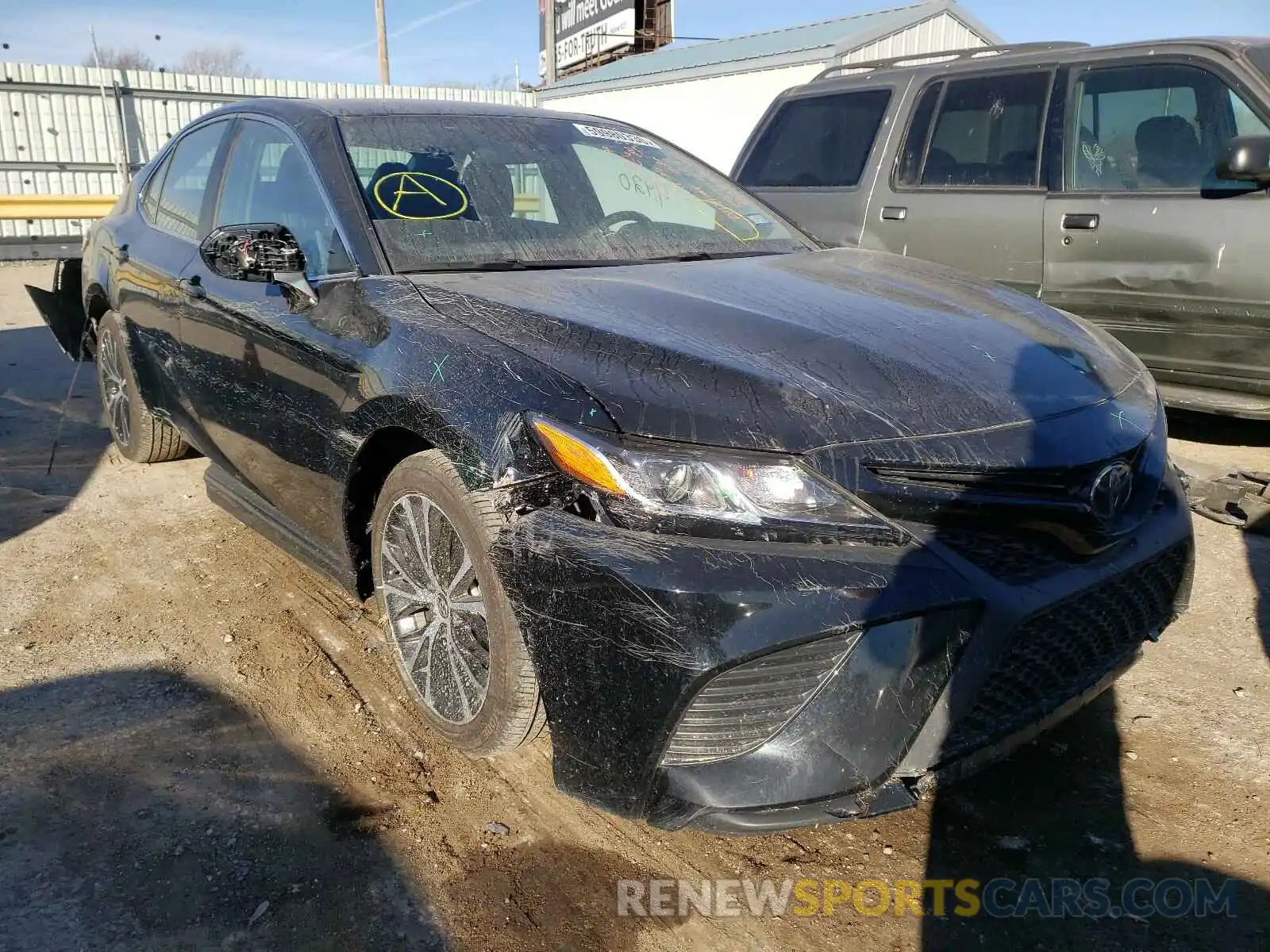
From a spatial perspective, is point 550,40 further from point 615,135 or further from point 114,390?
point 615,135

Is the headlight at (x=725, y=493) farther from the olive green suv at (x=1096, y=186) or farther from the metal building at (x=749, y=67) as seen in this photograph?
the metal building at (x=749, y=67)

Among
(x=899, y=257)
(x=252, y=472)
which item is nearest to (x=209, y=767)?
(x=252, y=472)

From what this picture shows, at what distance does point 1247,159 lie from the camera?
425cm

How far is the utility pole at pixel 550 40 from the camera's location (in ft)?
84.6

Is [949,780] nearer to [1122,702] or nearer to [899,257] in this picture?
[1122,702]

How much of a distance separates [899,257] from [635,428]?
1.84 meters

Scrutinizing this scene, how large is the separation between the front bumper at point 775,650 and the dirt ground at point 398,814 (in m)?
0.40

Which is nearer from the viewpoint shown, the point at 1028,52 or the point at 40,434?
the point at 1028,52

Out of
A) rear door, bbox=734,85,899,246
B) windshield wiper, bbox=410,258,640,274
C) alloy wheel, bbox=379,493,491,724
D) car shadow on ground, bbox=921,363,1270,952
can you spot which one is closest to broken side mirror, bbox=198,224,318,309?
windshield wiper, bbox=410,258,640,274

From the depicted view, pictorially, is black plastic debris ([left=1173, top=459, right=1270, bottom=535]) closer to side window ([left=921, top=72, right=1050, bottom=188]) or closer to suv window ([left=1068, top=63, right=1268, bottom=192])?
suv window ([left=1068, top=63, right=1268, bottom=192])

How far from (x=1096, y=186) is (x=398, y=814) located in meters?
4.39

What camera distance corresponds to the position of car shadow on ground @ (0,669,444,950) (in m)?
2.08

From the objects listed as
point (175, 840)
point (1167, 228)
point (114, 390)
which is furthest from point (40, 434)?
point (1167, 228)

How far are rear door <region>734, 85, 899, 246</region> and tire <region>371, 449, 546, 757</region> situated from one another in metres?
3.53
